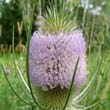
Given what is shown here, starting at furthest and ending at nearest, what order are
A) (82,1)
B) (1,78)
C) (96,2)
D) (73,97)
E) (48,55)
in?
(1,78), (96,2), (82,1), (73,97), (48,55)

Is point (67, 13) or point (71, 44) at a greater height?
point (67, 13)

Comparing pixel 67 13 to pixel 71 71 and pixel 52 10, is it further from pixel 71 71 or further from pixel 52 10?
pixel 71 71

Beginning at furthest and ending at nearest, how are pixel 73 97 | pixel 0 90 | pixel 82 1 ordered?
pixel 0 90 < pixel 82 1 < pixel 73 97

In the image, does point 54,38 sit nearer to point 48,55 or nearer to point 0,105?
point 48,55

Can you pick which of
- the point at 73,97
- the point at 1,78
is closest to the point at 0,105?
the point at 1,78

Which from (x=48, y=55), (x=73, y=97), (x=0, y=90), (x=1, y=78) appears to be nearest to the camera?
(x=48, y=55)

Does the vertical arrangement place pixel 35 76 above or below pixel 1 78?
above

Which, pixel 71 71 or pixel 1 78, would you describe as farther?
pixel 1 78

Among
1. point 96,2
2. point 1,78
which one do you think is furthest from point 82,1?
point 1,78

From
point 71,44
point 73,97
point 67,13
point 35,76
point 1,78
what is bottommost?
point 1,78
